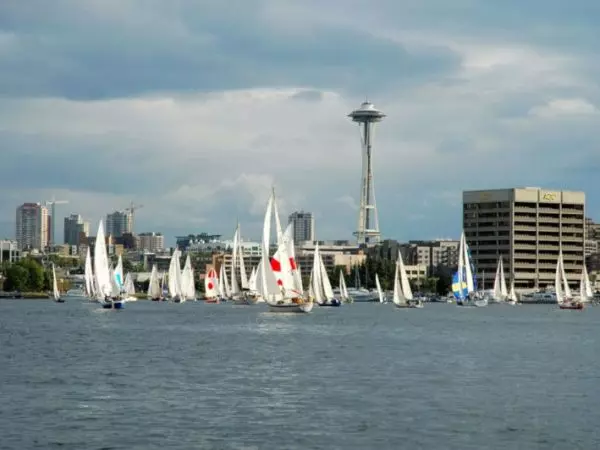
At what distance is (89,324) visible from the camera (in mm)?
129375

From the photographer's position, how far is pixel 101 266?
15675cm

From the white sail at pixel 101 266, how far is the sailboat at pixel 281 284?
20.0m

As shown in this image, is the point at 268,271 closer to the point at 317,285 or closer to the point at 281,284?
the point at 281,284

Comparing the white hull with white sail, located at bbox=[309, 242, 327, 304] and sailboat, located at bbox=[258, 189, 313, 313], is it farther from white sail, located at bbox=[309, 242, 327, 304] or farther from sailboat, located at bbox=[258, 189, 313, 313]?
white sail, located at bbox=[309, 242, 327, 304]

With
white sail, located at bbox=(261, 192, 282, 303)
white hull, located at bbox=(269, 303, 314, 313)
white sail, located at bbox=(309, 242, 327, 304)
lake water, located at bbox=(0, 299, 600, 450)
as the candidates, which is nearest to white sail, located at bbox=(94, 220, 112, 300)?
white sail, located at bbox=(261, 192, 282, 303)

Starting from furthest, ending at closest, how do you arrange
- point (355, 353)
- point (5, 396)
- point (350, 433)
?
point (355, 353) < point (5, 396) < point (350, 433)

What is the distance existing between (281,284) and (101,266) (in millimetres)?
27824

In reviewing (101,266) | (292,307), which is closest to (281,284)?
(292,307)

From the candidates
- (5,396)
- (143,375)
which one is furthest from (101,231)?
(5,396)

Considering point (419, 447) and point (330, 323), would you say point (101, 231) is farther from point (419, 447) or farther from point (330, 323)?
point (419, 447)

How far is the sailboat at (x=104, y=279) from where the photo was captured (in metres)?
154

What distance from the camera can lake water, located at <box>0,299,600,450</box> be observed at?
44062mm

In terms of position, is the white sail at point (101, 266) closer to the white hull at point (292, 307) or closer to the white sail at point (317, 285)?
the white hull at point (292, 307)

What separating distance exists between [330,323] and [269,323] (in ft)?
26.7
